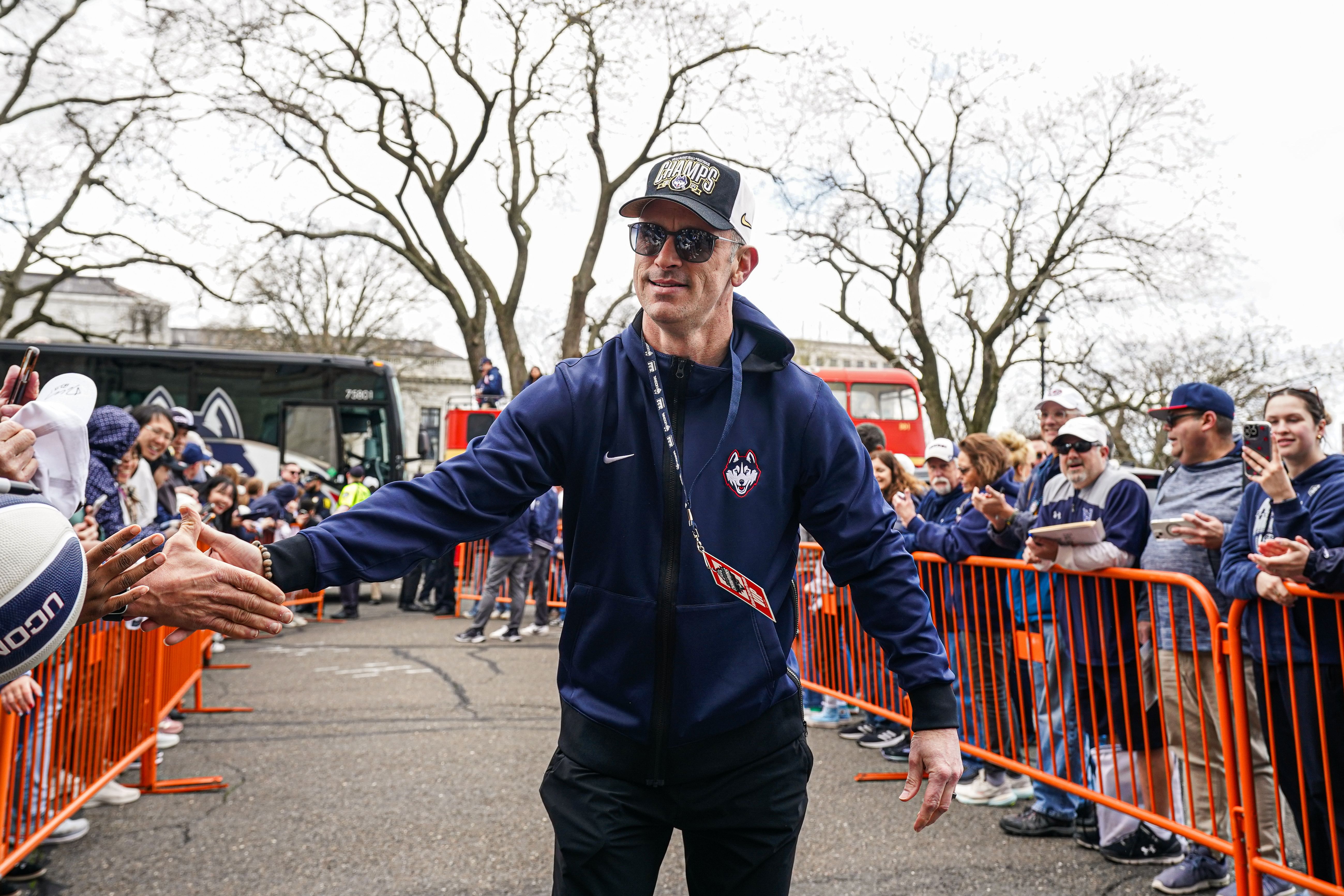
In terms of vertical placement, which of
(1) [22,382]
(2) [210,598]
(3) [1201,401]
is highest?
(1) [22,382]

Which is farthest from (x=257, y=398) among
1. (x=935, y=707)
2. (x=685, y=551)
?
(x=935, y=707)

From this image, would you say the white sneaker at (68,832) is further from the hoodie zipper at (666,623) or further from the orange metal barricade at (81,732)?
the hoodie zipper at (666,623)

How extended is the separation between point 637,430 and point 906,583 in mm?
708

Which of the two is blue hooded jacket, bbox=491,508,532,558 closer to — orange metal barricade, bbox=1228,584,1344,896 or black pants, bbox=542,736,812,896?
orange metal barricade, bbox=1228,584,1344,896

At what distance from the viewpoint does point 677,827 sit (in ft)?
7.24

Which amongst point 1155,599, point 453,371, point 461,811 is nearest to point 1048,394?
point 1155,599

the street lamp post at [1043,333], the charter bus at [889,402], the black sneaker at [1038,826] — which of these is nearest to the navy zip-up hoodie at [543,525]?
the black sneaker at [1038,826]

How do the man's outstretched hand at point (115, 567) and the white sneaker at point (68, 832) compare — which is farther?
the white sneaker at point (68, 832)

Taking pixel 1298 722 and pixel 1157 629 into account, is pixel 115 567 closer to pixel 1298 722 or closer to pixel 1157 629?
Result: pixel 1298 722

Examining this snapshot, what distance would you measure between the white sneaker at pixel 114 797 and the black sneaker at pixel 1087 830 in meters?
4.81

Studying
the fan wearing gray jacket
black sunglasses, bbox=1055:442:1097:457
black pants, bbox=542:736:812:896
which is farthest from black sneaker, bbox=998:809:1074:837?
black pants, bbox=542:736:812:896

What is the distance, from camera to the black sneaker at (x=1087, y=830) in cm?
470

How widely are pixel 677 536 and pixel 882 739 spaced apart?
16.2 feet

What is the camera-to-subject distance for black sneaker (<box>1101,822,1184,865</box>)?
4492mm
